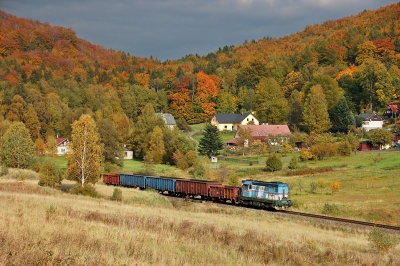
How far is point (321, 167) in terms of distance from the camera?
253ft

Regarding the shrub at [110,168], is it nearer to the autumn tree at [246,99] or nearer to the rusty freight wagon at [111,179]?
the rusty freight wagon at [111,179]

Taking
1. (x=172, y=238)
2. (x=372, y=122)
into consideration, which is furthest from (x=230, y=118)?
(x=172, y=238)

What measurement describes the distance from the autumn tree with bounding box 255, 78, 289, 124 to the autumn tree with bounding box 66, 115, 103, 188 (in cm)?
8992

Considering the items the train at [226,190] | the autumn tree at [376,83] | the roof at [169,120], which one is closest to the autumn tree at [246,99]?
the roof at [169,120]

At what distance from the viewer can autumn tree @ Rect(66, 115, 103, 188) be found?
161 ft

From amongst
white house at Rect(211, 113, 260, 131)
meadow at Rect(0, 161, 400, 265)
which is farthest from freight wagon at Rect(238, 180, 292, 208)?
white house at Rect(211, 113, 260, 131)

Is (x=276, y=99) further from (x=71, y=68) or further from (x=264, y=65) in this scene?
(x=71, y=68)

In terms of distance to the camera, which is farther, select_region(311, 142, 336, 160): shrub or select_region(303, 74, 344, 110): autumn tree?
select_region(303, 74, 344, 110): autumn tree

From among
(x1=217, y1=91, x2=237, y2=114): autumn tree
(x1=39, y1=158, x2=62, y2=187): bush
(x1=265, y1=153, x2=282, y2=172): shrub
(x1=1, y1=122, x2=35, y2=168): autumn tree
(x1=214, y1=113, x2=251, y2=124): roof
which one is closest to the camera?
(x1=39, y1=158, x2=62, y2=187): bush

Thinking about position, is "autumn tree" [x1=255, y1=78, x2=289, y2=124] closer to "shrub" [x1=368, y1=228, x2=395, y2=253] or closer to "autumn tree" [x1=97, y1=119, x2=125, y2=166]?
"autumn tree" [x1=97, y1=119, x2=125, y2=166]

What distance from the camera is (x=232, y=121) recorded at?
→ 141 meters

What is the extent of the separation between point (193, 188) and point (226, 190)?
5233 millimetres

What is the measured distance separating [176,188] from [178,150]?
35379 millimetres

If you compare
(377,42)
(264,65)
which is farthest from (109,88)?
(377,42)
